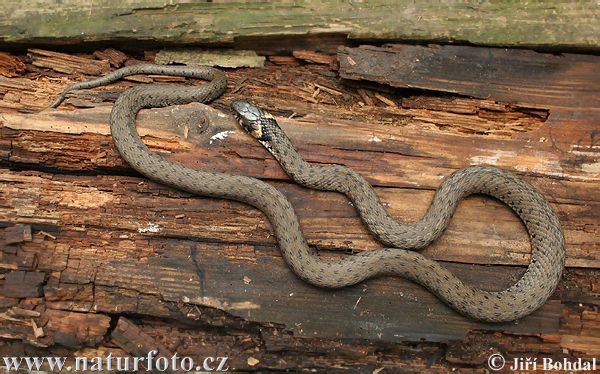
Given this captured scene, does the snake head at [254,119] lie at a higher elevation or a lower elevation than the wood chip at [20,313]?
higher

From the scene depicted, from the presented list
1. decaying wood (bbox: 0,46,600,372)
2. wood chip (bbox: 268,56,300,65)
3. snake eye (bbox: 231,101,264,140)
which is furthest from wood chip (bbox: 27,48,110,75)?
wood chip (bbox: 268,56,300,65)

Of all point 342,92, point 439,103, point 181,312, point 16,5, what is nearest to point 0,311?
point 181,312

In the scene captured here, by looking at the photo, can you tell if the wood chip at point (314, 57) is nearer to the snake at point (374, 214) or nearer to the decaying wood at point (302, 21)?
the decaying wood at point (302, 21)

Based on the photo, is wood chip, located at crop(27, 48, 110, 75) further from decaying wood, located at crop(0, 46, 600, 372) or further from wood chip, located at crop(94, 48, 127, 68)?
decaying wood, located at crop(0, 46, 600, 372)

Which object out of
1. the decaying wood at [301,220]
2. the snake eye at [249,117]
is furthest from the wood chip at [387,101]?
the snake eye at [249,117]

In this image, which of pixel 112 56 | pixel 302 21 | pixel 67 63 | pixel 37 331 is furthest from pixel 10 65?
pixel 302 21
